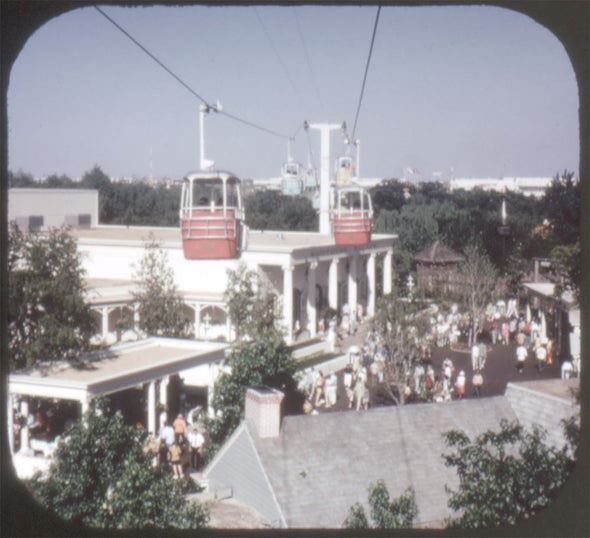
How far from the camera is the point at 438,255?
46.0ft

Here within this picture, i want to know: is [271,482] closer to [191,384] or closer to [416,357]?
[191,384]

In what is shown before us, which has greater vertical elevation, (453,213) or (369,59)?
(369,59)

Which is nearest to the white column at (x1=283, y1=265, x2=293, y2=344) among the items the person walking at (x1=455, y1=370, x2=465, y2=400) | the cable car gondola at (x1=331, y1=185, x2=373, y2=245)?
the person walking at (x1=455, y1=370, x2=465, y2=400)

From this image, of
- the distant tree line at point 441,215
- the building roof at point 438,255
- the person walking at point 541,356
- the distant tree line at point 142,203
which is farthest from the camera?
the distant tree line at point 142,203

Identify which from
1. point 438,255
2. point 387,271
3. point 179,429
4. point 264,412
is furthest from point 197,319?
point 264,412

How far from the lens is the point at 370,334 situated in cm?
1382

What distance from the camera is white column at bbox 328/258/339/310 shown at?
17812 millimetres

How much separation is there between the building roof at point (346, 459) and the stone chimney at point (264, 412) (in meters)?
0.10

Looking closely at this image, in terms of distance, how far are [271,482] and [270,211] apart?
1369 cm

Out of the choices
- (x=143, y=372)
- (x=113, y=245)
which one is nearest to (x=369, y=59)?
(x=143, y=372)

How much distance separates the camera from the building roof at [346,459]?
711 centimetres

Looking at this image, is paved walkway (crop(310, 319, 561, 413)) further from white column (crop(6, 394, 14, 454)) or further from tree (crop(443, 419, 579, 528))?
white column (crop(6, 394, 14, 454))

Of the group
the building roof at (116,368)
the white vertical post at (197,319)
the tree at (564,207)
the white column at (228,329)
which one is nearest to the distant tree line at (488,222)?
the tree at (564,207)

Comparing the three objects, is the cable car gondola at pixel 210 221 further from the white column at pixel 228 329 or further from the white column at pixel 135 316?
the white column at pixel 135 316
